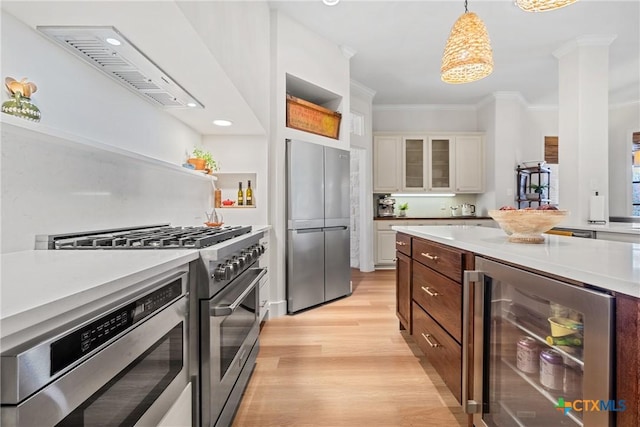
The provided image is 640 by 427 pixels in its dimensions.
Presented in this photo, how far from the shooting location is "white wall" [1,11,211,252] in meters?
1.19

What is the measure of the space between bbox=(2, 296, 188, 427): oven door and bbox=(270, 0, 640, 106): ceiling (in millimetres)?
3240

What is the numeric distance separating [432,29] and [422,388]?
12.0ft

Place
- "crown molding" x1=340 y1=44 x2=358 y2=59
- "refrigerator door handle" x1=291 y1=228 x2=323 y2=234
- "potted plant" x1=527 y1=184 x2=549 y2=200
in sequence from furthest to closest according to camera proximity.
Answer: "potted plant" x1=527 y1=184 x2=549 y2=200
"crown molding" x1=340 y1=44 x2=358 y2=59
"refrigerator door handle" x1=291 y1=228 x2=323 y2=234

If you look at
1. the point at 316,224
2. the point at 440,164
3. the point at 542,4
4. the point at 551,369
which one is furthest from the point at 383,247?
the point at 551,369

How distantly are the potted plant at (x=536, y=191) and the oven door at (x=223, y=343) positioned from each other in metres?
5.31

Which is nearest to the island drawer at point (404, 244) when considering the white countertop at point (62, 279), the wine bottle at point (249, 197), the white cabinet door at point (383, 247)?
the wine bottle at point (249, 197)

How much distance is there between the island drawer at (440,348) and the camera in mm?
1503

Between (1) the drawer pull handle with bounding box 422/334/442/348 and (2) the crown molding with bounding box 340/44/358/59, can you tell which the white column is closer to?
Result: (2) the crown molding with bounding box 340/44/358/59

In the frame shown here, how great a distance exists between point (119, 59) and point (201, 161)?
121cm

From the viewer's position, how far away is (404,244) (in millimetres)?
2418

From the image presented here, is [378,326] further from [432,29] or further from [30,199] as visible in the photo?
[432,29]

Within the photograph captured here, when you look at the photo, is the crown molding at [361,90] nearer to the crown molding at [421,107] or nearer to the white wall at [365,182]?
the white wall at [365,182]

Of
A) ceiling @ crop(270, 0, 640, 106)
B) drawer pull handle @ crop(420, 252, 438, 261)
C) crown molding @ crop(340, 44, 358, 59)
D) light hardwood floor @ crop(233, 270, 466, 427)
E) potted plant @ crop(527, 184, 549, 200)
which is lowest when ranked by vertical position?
light hardwood floor @ crop(233, 270, 466, 427)

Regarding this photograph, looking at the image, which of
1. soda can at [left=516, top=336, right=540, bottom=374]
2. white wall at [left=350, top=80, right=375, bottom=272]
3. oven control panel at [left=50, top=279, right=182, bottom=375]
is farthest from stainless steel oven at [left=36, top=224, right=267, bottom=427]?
white wall at [left=350, top=80, right=375, bottom=272]
